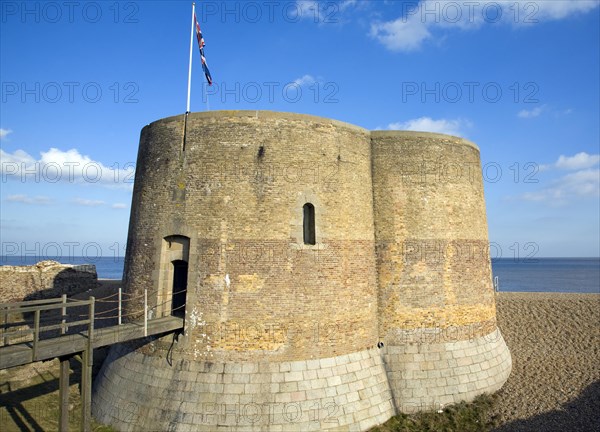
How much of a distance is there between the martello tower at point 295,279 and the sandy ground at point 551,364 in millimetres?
1311

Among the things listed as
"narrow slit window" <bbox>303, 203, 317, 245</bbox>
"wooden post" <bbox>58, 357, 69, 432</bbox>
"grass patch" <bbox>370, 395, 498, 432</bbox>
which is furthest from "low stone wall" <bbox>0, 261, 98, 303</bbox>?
"grass patch" <bbox>370, 395, 498, 432</bbox>

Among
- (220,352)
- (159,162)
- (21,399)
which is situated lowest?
(21,399)

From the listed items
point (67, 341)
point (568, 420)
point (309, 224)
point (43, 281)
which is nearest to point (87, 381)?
point (67, 341)

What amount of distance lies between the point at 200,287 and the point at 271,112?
5597 millimetres

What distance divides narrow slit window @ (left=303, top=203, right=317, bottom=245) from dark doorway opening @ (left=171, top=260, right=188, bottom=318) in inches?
157

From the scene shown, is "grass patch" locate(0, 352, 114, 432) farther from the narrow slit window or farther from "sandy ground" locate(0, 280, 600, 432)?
the narrow slit window

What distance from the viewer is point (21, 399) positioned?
45.8 ft

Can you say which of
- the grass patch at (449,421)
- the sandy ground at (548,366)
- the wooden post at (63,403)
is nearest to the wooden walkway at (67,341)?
Answer: the wooden post at (63,403)

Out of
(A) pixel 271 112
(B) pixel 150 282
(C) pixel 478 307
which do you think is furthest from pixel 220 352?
(C) pixel 478 307

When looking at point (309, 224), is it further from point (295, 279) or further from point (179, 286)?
point (179, 286)

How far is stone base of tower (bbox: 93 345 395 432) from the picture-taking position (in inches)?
436

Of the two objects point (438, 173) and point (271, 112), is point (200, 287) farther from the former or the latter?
point (438, 173)

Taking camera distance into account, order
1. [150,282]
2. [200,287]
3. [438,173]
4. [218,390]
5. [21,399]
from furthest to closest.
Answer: [438,173] → [21,399] → [150,282] → [200,287] → [218,390]

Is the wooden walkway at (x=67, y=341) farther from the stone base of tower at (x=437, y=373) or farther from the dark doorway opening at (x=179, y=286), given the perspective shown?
the stone base of tower at (x=437, y=373)
